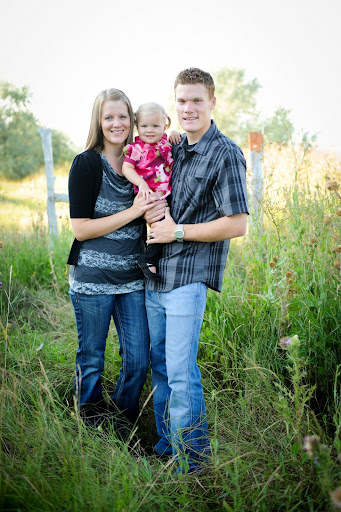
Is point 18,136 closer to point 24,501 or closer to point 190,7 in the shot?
point 24,501

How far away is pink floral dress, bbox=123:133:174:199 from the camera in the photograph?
2595 mm

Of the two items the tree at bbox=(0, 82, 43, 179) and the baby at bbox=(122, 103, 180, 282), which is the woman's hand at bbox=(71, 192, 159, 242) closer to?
the baby at bbox=(122, 103, 180, 282)

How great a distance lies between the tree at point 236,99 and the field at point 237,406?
2939 cm

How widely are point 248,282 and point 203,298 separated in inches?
57.3

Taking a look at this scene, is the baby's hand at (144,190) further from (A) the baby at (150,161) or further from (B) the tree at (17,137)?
(B) the tree at (17,137)

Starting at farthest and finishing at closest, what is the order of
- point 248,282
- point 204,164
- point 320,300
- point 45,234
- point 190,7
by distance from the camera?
1. point 190,7
2. point 45,234
3. point 248,282
4. point 320,300
5. point 204,164

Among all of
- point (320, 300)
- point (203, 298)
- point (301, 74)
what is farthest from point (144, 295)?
point (301, 74)

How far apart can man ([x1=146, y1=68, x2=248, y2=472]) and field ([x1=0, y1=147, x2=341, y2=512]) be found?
20 cm

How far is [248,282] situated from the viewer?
3.75 meters

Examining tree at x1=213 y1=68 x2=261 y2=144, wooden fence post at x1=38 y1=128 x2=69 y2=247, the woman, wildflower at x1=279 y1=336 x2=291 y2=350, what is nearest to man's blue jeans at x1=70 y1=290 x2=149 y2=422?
the woman

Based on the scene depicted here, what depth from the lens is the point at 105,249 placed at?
2.62 metres

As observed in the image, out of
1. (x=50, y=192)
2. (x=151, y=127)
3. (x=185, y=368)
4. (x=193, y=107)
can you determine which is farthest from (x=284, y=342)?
(x=50, y=192)

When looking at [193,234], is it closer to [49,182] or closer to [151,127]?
[151,127]

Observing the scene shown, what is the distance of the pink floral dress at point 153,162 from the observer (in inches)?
102
